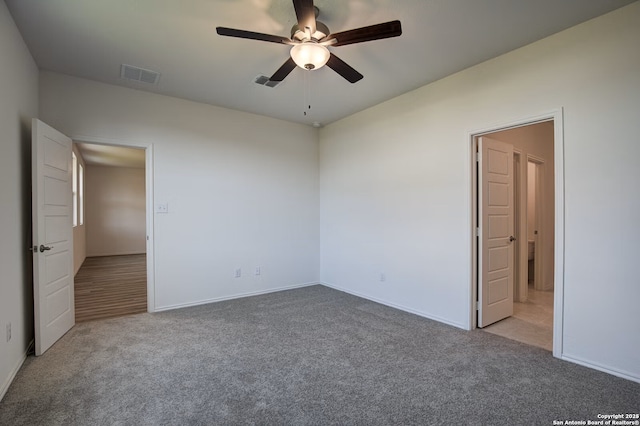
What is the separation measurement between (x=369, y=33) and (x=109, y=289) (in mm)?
5520

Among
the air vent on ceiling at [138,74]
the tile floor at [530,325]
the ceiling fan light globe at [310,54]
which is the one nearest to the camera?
the ceiling fan light globe at [310,54]

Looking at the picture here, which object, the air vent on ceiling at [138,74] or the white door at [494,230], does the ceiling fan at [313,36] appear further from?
the white door at [494,230]

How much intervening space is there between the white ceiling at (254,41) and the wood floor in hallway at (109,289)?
287 centimetres

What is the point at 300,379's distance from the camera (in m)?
2.33

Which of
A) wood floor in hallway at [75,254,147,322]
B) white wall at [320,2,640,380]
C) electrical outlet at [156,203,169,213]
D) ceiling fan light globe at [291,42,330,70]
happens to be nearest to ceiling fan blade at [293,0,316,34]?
ceiling fan light globe at [291,42,330,70]

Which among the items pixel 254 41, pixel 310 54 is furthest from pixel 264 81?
pixel 310 54

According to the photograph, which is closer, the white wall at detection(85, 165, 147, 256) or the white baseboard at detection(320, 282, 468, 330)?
the white baseboard at detection(320, 282, 468, 330)

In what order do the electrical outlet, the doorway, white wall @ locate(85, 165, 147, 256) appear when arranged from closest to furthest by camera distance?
the electrical outlet → the doorway → white wall @ locate(85, 165, 147, 256)

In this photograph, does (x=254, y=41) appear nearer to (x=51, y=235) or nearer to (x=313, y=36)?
(x=313, y=36)

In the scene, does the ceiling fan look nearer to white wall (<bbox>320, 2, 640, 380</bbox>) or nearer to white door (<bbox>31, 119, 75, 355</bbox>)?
white wall (<bbox>320, 2, 640, 380</bbox>)

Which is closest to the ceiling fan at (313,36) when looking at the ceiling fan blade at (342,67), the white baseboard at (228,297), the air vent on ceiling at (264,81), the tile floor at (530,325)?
the ceiling fan blade at (342,67)

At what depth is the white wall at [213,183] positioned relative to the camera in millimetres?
3629

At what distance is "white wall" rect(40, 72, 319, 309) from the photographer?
363 cm

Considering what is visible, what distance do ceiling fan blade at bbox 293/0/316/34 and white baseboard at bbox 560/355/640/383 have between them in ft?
10.9
